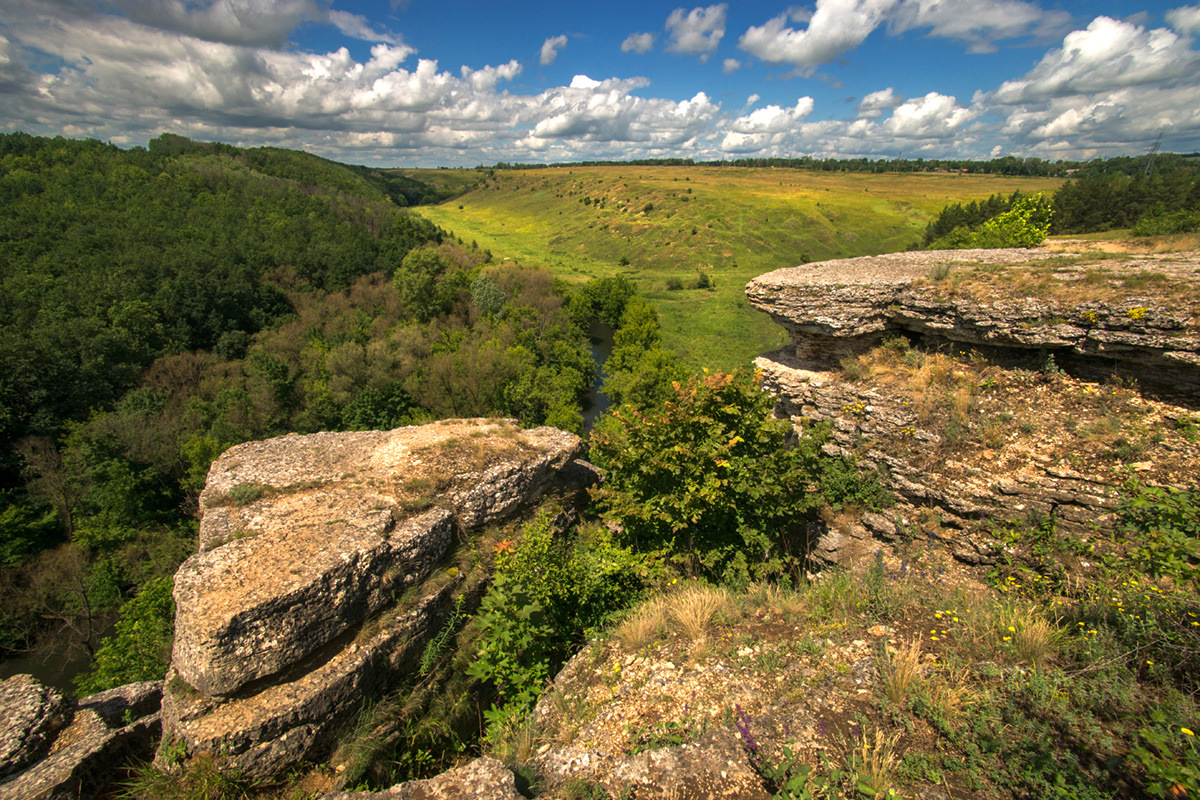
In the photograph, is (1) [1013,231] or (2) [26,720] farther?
(1) [1013,231]

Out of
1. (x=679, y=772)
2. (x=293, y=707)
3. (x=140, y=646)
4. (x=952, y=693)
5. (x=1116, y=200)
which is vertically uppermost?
(x=1116, y=200)

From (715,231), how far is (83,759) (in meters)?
82.9

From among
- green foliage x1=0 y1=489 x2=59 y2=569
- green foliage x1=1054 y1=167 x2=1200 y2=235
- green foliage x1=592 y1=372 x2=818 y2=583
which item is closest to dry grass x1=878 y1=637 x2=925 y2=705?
green foliage x1=592 y1=372 x2=818 y2=583

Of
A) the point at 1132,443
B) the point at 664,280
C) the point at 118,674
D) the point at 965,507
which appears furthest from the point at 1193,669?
the point at 664,280

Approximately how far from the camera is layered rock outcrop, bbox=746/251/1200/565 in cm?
787

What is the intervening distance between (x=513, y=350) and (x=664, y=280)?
1511 inches

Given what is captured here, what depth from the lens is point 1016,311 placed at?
31.0 ft

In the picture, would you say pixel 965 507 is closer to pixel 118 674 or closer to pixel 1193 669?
pixel 1193 669

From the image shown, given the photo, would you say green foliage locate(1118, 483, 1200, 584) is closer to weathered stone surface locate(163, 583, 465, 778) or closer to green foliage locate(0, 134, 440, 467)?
weathered stone surface locate(163, 583, 465, 778)

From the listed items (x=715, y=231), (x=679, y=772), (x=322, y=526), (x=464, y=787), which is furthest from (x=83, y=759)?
(x=715, y=231)

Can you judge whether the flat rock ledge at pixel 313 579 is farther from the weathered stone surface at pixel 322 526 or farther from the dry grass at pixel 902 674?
the dry grass at pixel 902 674

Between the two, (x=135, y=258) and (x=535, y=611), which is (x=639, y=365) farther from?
(x=135, y=258)

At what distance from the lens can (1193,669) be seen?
395 centimetres

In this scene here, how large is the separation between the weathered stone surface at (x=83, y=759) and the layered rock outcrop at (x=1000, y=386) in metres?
12.2
